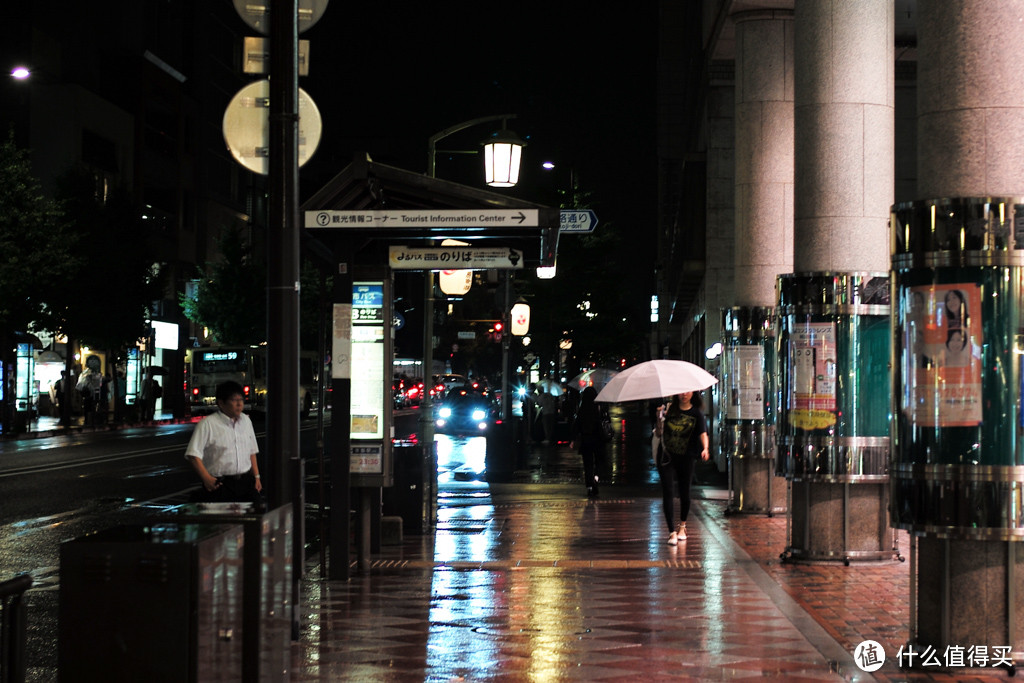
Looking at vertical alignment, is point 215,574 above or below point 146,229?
below

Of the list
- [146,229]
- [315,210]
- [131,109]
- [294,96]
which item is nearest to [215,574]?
[294,96]

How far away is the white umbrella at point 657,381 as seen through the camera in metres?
15.5

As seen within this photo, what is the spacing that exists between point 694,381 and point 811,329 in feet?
11.4

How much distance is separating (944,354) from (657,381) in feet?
27.0

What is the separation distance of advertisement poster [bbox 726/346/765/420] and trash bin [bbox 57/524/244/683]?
14190 mm

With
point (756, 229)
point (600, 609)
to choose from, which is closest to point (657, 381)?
point (756, 229)

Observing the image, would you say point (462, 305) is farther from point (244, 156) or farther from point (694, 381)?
point (244, 156)

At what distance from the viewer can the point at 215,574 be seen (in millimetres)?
4676

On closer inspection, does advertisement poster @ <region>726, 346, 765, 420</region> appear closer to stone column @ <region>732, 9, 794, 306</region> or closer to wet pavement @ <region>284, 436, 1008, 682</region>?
stone column @ <region>732, 9, 794, 306</region>

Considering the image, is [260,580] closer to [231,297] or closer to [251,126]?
[251,126]

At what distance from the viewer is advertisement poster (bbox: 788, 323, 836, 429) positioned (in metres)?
12.4

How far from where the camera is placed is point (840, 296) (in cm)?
1232

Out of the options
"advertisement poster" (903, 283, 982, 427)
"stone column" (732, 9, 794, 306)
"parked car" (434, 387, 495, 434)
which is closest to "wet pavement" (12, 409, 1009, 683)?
"advertisement poster" (903, 283, 982, 427)

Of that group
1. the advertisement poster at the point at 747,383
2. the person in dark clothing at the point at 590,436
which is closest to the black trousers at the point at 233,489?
the advertisement poster at the point at 747,383
